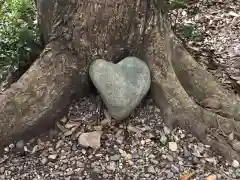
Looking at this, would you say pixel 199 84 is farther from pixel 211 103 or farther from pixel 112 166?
pixel 112 166

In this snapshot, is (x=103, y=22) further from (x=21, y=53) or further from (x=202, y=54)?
(x=202, y=54)

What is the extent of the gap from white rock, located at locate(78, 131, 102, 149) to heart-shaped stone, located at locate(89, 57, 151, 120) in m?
0.15

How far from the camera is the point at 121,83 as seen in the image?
236 centimetres

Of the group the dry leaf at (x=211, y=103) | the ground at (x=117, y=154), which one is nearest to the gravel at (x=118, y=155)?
the ground at (x=117, y=154)

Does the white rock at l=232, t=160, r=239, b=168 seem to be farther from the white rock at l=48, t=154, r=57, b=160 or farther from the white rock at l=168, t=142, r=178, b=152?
the white rock at l=48, t=154, r=57, b=160

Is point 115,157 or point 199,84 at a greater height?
point 199,84

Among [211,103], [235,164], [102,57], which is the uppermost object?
[102,57]

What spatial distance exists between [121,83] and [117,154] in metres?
0.39

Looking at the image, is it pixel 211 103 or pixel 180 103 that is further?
pixel 211 103

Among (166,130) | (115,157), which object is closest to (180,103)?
(166,130)

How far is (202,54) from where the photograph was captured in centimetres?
343

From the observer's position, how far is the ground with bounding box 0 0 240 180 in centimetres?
228

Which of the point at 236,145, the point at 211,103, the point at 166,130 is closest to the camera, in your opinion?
the point at 236,145

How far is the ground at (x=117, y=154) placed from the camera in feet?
7.49
